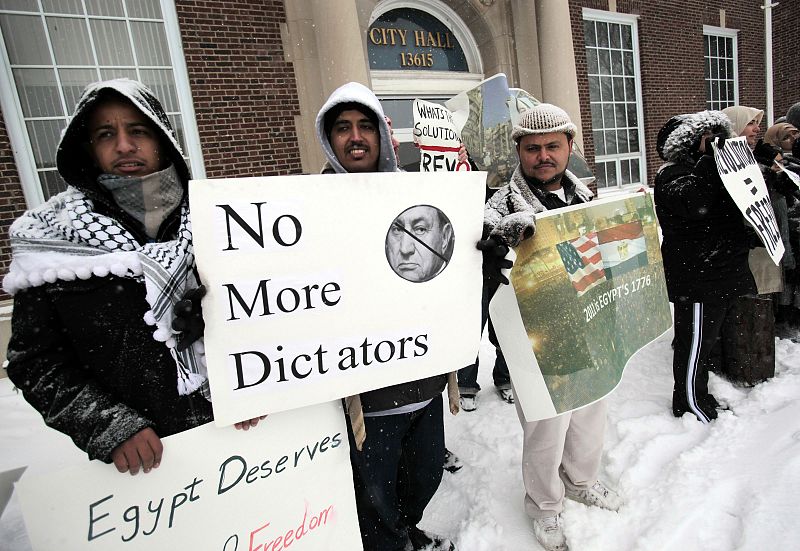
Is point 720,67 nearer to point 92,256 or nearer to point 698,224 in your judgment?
point 698,224

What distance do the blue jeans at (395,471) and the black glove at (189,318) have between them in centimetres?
68

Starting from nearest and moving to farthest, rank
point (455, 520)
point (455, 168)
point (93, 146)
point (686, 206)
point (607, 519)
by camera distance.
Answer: point (93, 146), point (607, 519), point (455, 520), point (686, 206), point (455, 168)

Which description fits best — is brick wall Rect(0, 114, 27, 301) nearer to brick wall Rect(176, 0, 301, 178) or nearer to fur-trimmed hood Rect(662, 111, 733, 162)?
brick wall Rect(176, 0, 301, 178)

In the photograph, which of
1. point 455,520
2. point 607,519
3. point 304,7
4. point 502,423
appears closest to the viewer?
point 607,519

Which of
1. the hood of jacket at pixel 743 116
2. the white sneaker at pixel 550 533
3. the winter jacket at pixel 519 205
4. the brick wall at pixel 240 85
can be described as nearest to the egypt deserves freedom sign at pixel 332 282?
the winter jacket at pixel 519 205

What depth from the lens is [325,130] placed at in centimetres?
160

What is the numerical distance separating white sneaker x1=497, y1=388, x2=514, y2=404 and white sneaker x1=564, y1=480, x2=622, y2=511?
104 cm

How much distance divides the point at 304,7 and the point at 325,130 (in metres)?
5.07

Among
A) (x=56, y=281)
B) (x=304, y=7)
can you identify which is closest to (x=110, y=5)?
(x=304, y=7)

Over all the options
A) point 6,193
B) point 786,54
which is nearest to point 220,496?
point 6,193

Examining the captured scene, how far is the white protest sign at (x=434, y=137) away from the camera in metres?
3.24

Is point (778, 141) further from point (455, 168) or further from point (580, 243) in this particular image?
point (580, 243)

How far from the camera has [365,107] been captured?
1527 millimetres

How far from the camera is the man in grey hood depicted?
1501mm
